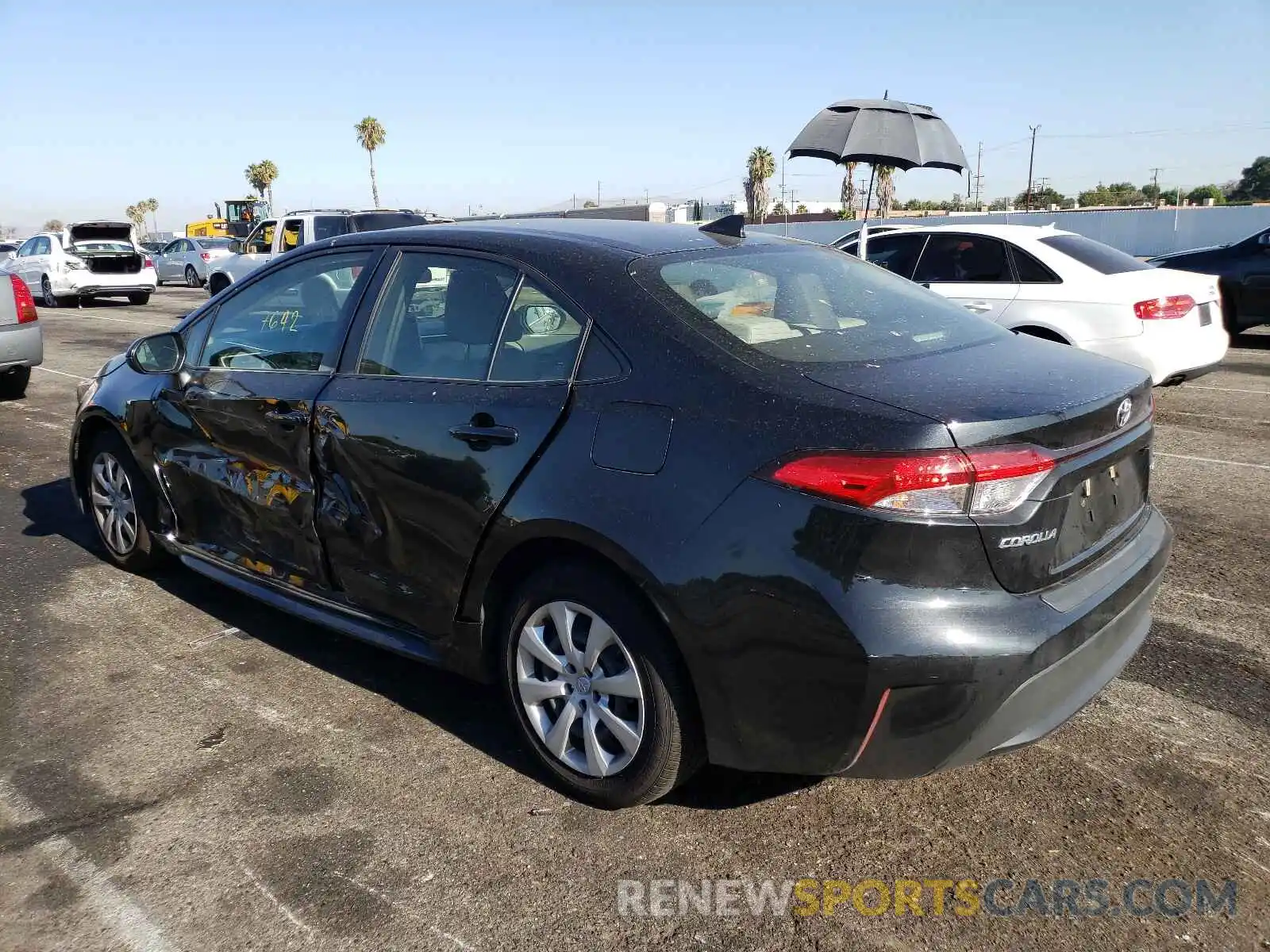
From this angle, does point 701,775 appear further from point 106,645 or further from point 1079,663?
point 106,645

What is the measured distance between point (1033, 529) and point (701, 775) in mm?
1331

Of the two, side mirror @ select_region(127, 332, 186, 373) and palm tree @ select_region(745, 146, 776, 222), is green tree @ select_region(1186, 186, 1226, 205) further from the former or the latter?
side mirror @ select_region(127, 332, 186, 373)

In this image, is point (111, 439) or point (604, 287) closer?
point (604, 287)

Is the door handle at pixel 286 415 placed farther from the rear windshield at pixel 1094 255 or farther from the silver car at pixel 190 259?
the silver car at pixel 190 259

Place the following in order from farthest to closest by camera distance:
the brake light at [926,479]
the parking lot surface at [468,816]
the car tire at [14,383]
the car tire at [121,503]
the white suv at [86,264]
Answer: the white suv at [86,264] → the car tire at [14,383] → the car tire at [121,503] → the parking lot surface at [468,816] → the brake light at [926,479]

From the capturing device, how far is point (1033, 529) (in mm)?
2551

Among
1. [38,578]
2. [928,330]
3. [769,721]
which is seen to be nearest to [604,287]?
[928,330]

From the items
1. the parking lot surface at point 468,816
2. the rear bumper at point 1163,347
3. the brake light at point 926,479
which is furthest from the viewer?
the rear bumper at point 1163,347

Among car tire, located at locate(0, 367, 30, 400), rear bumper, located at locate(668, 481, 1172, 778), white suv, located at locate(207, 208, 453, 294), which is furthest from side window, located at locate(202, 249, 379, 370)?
white suv, located at locate(207, 208, 453, 294)

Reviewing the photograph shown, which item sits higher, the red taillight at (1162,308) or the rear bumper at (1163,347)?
the red taillight at (1162,308)

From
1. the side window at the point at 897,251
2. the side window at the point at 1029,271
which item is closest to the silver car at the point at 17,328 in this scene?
the side window at the point at 897,251

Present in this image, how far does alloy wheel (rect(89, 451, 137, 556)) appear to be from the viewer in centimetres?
493

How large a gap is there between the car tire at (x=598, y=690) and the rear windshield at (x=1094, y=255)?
22.5 ft

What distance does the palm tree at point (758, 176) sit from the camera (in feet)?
228
